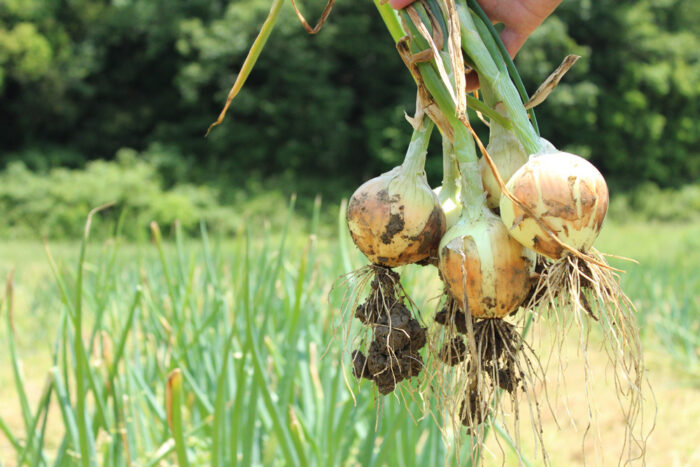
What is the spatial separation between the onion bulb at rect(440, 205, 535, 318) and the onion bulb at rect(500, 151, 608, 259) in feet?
0.09

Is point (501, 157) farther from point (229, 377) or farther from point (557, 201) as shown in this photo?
point (229, 377)

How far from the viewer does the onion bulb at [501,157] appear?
0.59 metres

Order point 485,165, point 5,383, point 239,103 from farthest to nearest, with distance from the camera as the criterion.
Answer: point 239,103 → point 5,383 → point 485,165

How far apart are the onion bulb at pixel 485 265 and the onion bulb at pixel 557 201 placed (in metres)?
0.03

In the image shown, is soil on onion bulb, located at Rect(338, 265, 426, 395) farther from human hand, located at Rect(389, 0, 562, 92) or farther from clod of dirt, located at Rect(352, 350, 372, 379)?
human hand, located at Rect(389, 0, 562, 92)

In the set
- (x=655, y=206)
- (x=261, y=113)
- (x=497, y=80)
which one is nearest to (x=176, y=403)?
(x=497, y=80)

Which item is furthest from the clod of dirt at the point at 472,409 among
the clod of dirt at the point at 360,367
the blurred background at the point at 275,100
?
the blurred background at the point at 275,100

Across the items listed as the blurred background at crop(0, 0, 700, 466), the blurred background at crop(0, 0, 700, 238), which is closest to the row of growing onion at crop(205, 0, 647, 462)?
the blurred background at crop(0, 0, 700, 466)

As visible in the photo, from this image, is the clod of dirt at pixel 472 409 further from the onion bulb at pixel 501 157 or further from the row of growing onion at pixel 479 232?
the onion bulb at pixel 501 157

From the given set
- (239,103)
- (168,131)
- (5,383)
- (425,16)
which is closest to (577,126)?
(239,103)

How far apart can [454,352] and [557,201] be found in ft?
0.77

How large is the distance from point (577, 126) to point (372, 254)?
1322 cm

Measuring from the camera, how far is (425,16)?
62 centimetres

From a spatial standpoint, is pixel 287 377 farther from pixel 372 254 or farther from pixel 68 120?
pixel 68 120
